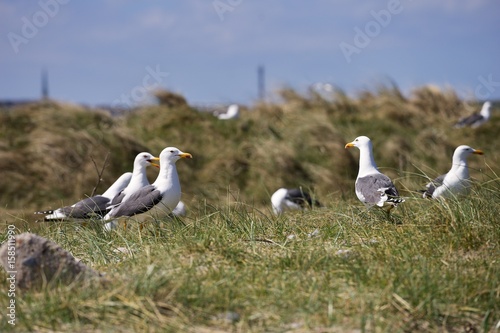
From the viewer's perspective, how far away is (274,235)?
592 centimetres

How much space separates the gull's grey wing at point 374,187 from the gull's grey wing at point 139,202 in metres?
1.86

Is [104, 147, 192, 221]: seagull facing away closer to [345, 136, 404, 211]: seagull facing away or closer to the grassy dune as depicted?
the grassy dune

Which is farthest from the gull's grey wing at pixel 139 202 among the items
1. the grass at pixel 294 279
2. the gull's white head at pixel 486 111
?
the gull's white head at pixel 486 111

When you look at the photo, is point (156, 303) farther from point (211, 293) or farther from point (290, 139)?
point (290, 139)

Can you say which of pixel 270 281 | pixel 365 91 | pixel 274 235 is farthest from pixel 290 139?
pixel 270 281

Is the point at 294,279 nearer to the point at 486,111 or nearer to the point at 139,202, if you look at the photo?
the point at 139,202

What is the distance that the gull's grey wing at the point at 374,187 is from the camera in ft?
23.1

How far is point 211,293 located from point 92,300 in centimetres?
63

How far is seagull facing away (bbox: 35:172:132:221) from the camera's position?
26.5 feet

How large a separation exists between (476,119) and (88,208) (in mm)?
12895

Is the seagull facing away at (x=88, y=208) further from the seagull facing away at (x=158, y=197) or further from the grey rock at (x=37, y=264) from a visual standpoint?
the grey rock at (x=37, y=264)

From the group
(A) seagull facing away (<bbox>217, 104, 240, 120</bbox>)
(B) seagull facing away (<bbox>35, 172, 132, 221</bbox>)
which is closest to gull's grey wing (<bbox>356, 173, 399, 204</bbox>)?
(B) seagull facing away (<bbox>35, 172, 132, 221</bbox>)

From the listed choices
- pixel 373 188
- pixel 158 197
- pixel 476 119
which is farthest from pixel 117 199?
pixel 476 119

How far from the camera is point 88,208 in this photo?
26.6 feet
